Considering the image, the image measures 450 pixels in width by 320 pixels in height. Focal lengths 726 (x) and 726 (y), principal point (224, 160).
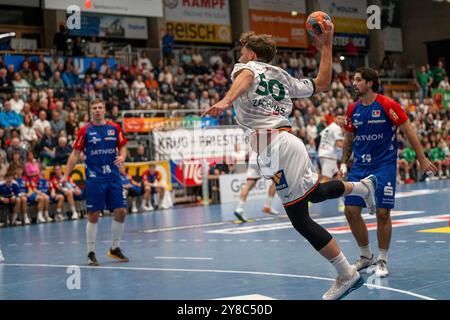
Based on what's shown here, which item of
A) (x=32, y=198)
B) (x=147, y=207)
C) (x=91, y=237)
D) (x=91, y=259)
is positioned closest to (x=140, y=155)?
(x=147, y=207)

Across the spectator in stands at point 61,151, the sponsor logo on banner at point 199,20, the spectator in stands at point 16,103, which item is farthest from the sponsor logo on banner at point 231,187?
the sponsor logo on banner at point 199,20

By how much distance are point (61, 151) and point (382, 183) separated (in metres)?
13.8

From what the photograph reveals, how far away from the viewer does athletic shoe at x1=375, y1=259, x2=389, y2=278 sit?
25.0ft

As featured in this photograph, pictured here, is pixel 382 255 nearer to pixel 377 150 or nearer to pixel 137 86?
pixel 377 150

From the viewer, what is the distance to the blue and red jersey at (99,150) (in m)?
10.5

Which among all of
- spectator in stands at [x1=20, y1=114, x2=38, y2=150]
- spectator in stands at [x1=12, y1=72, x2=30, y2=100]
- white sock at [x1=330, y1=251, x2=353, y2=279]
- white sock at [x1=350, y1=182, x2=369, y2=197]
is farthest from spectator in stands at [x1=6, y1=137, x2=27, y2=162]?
white sock at [x1=330, y1=251, x2=353, y2=279]

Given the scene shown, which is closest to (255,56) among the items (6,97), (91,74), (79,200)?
(79,200)

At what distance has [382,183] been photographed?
7.92 m

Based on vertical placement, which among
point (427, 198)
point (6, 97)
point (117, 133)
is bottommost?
point (427, 198)
